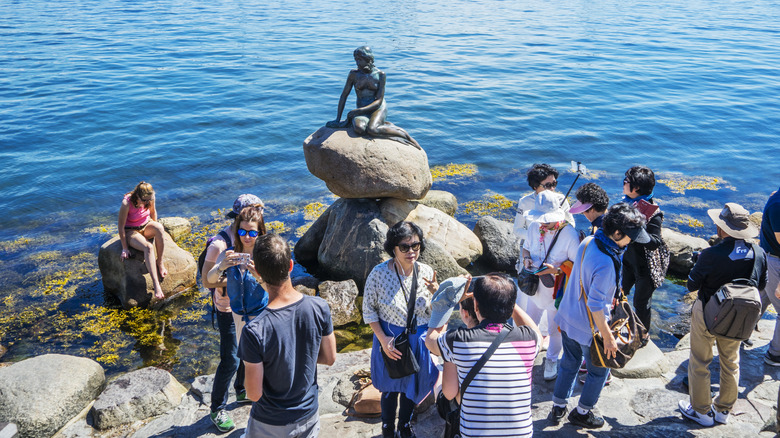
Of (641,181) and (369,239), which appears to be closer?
(641,181)

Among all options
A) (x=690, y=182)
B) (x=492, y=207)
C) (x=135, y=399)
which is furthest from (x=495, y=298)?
(x=690, y=182)

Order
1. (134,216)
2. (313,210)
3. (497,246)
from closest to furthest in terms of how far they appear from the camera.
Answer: (134,216)
(497,246)
(313,210)

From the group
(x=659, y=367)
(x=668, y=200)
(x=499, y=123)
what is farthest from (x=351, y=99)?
(x=659, y=367)

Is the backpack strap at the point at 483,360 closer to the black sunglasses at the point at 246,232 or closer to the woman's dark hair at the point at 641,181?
the black sunglasses at the point at 246,232

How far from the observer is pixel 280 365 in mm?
3502

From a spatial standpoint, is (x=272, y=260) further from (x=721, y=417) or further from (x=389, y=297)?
(x=721, y=417)

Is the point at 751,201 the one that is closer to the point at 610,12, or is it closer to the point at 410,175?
→ the point at 410,175

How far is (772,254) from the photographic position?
220 inches

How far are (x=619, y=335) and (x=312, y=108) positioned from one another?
1876cm

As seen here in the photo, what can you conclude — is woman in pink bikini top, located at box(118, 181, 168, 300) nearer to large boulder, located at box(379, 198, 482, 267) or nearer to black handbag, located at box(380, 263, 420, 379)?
large boulder, located at box(379, 198, 482, 267)

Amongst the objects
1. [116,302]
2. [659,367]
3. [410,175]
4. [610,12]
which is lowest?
[116,302]

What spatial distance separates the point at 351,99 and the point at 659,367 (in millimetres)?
21716

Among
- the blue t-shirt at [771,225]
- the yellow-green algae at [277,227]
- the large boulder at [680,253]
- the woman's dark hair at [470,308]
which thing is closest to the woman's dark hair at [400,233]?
the woman's dark hair at [470,308]

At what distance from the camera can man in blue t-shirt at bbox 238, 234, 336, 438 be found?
3.41 metres
